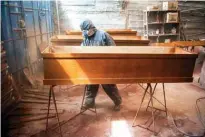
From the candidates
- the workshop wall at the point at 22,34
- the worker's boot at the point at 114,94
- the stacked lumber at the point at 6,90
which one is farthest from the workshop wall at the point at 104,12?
the worker's boot at the point at 114,94

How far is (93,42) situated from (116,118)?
5.13 feet

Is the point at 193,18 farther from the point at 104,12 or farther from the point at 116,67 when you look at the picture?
the point at 116,67

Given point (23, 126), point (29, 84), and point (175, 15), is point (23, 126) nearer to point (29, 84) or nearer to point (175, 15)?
point (29, 84)

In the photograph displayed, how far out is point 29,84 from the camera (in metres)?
5.43

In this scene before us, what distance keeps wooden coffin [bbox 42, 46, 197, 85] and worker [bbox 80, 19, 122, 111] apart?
113cm

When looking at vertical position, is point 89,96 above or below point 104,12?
below

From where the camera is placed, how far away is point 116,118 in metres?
3.88

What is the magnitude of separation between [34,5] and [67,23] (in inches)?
126

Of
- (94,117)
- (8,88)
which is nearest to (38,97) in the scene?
(8,88)

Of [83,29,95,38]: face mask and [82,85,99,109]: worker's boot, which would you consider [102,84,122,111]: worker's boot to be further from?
[83,29,95,38]: face mask

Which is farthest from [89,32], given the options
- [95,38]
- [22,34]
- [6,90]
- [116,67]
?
[22,34]

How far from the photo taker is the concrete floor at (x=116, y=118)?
337 cm

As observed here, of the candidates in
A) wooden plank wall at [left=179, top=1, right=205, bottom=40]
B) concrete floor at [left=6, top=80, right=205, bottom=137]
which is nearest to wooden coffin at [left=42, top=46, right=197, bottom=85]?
concrete floor at [left=6, top=80, right=205, bottom=137]

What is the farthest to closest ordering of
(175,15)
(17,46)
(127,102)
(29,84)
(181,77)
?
(175,15) → (29,84) → (17,46) → (127,102) → (181,77)
